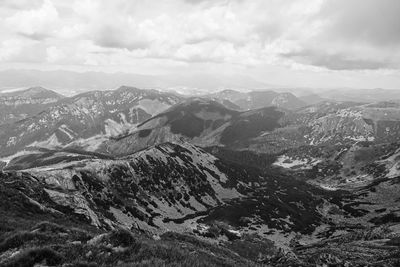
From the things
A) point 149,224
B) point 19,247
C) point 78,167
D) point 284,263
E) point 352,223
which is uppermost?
point 19,247

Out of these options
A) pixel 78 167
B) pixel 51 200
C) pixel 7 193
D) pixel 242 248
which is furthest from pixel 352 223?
pixel 7 193

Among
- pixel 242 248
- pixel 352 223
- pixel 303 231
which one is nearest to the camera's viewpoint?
pixel 242 248

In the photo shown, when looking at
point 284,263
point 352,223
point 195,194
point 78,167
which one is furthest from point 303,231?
point 284,263

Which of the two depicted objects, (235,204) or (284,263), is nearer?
(284,263)

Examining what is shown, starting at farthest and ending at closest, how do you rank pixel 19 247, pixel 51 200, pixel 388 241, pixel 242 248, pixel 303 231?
1. pixel 303 231
2. pixel 242 248
3. pixel 388 241
4. pixel 51 200
5. pixel 19 247

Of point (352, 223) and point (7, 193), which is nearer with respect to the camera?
point (7, 193)

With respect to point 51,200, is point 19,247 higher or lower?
higher

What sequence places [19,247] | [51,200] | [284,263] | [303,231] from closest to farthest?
[19,247]
[284,263]
[51,200]
[303,231]

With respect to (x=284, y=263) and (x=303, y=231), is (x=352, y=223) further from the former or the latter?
(x=284, y=263)

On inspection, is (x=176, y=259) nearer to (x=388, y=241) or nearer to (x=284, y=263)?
(x=284, y=263)
